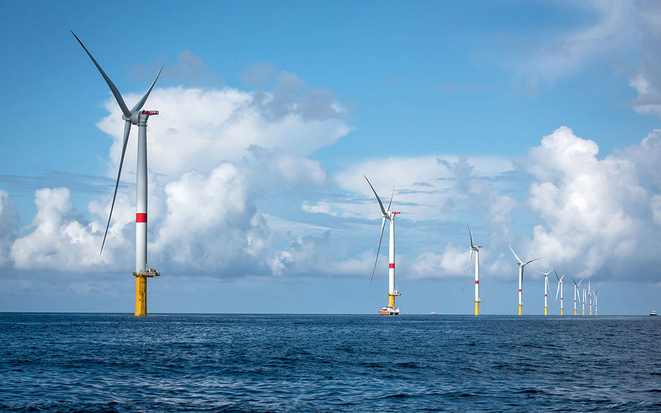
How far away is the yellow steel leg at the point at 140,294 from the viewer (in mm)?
150375

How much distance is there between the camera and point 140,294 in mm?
154500

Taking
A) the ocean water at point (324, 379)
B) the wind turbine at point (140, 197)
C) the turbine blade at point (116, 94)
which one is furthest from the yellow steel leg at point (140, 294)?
the ocean water at point (324, 379)

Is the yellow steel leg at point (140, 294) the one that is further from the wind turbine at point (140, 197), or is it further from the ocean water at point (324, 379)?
the ocean water at point (324, 379)

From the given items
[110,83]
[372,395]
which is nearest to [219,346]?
[372,395]

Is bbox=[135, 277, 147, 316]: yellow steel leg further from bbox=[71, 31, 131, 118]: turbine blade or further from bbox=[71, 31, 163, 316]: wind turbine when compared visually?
bbox=[71, 31, 131, 118]: turbine blade

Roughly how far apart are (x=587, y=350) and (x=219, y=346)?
50533 millimetres

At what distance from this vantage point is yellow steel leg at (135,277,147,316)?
150 m

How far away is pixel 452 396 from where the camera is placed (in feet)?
143

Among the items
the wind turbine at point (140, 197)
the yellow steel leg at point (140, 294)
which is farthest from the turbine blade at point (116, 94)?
the yellow steel leg at point (140, 294)

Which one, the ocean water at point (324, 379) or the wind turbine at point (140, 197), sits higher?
the wind turbine at point (140, 197)

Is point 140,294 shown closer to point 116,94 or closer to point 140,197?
point 140,197

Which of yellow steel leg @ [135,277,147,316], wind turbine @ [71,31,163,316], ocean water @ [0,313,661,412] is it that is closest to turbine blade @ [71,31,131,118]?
wind turbine @ [71,31,163,316]

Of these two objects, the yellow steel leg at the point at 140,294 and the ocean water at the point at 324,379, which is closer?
the ocean water at the point at 324,379

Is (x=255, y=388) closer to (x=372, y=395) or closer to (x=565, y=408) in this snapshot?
(x=372, y=395)
